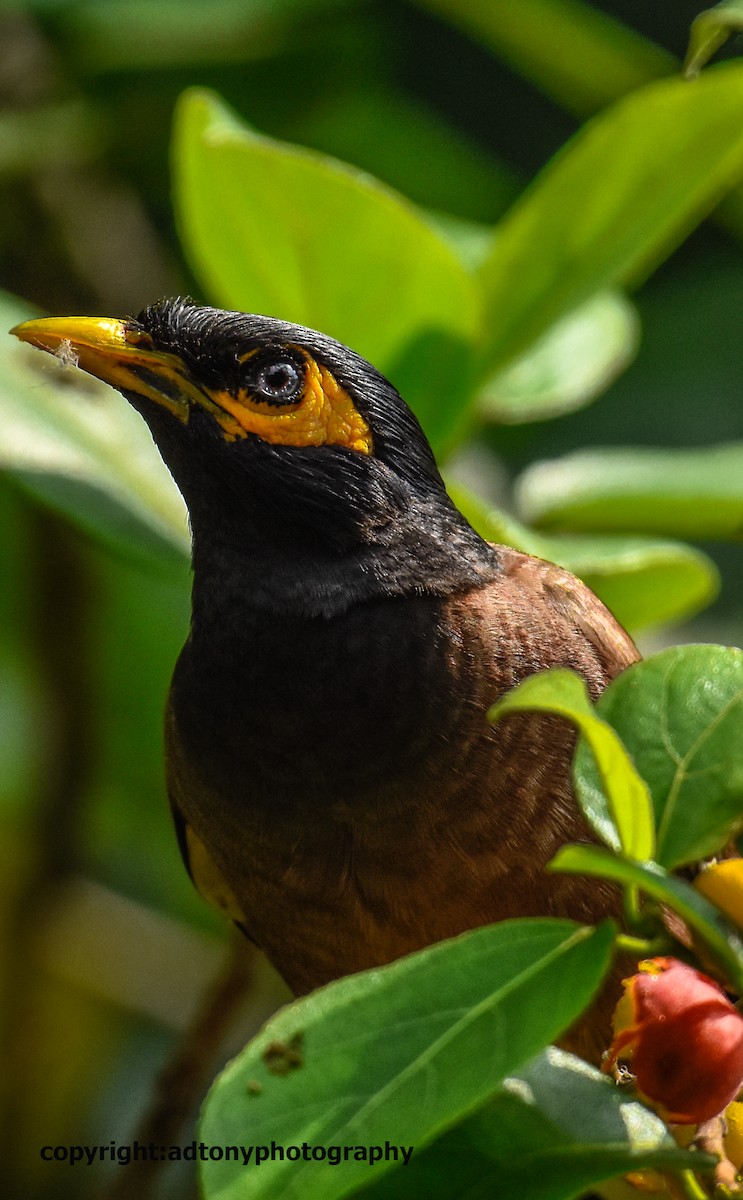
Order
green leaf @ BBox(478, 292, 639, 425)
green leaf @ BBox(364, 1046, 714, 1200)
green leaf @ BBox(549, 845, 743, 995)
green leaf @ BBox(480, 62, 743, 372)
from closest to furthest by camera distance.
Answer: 1. green leaf @ BBox(549, 845, 743, 995)
2. green leaf @ BBox(364, 1046, 714, 1200)
3. green leaf @ BBox(480, 62, 743, 372)
4. green leaf @ BBox(478, 292, 639, 425)

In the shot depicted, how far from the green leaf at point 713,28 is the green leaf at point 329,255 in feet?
3.00

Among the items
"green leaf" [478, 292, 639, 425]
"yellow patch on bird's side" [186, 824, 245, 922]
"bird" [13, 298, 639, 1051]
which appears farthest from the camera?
"green leaf" [478, 292, 639, 425]

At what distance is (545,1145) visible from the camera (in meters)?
1.16

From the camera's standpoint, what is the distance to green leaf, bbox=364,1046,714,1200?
113 cm

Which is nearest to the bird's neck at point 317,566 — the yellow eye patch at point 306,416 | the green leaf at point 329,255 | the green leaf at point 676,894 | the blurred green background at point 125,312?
the yellow eye patch at point 306,416

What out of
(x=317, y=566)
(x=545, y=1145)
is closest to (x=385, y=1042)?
(x=545, y=1145)

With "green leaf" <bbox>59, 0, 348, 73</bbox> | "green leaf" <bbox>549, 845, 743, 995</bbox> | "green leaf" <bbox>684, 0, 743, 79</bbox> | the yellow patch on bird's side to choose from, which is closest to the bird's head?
the yellow patch on bird's side

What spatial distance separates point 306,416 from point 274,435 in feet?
0.17

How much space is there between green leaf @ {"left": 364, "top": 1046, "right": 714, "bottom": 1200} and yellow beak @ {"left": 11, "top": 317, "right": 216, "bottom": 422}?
1097mm

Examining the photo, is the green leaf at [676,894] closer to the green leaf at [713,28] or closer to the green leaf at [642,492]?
the green leaf at [713,28]

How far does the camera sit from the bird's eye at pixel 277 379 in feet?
6.48

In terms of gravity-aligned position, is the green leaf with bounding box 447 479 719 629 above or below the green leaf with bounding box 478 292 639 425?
below

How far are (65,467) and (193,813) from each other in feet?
1.73

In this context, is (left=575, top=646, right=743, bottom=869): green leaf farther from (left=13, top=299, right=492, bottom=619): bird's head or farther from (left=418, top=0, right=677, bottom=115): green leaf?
(left=418, top=0, right=677, bottom=115): green leaf
